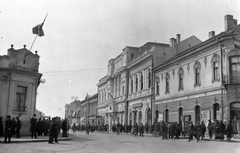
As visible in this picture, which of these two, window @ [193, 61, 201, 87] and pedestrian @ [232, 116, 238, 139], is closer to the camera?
pedestrian @ [232, 116, 238, 139]

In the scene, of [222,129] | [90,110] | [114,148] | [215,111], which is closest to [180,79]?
[215,111]

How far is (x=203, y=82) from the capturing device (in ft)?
95.1

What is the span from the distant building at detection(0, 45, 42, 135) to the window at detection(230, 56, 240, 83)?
1645cm

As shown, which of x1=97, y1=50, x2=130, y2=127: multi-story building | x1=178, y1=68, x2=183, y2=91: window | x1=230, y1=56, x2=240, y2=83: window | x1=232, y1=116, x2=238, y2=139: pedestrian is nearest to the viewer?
x1=232, y1=116, x2=238, y2=139: pedestrian

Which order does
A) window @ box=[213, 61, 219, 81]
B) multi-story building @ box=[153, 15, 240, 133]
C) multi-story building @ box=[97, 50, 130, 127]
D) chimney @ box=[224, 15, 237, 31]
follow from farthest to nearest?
multi-story building @ box=[97, 50, 130, 127] → chimney @ box=[224, 15, 237, 31] → window @ box=[213, 61, 219, 81] → multi-story building @ box=[153, 15, 240, 133]

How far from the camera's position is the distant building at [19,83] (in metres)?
23.0

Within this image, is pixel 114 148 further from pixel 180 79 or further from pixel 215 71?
pixel 180 79

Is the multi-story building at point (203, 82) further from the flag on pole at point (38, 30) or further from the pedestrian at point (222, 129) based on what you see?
the flag on pole at point (38, 30)

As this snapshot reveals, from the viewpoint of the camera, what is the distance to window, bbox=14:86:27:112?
2381 centimetres

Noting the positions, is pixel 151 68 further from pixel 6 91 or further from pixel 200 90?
pixel 6 91

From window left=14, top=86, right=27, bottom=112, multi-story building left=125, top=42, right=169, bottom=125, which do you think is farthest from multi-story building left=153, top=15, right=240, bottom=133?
window left=14, top=86, right=27, bottom=112

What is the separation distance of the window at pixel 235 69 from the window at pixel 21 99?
1740 centimetres

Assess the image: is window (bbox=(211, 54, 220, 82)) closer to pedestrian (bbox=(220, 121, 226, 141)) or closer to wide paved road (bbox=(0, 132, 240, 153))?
pedestrian (bbox=(220, 121, 226, 141))

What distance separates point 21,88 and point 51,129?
792 centimetres
